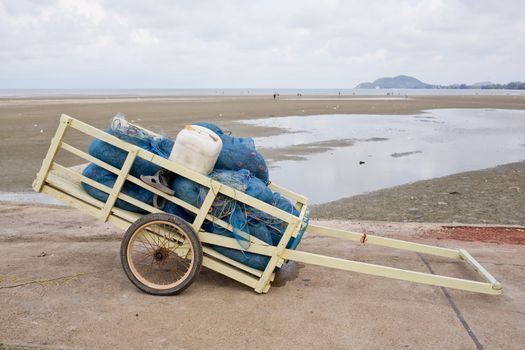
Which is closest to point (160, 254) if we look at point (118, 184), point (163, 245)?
point (163, 245)

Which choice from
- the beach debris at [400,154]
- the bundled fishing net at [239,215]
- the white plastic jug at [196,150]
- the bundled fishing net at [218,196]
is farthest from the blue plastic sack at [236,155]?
the beach debris at [400,154]

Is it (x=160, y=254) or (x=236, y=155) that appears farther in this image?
(x=236, y=155)

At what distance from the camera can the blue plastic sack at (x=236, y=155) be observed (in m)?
5.07

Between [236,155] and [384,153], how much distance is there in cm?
1388

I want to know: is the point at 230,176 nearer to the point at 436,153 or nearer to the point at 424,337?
the point at 424,337

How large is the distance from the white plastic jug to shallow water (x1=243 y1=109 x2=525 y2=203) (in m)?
6.55

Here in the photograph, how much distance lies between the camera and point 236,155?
5094 mm

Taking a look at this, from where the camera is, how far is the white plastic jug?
4.61 metres

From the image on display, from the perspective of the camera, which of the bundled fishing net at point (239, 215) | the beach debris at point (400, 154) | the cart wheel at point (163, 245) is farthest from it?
the beach debris at point (400, 154)

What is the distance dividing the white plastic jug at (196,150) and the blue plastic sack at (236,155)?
1.19 feet

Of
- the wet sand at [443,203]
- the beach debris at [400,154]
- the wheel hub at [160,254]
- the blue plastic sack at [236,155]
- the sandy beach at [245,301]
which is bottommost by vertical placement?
the beach debris at [400,154]

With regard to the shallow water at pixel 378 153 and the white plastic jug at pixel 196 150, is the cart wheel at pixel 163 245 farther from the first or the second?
the shallow water at pixel 378 153

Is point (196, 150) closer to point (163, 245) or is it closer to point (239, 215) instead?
point (239, 215)

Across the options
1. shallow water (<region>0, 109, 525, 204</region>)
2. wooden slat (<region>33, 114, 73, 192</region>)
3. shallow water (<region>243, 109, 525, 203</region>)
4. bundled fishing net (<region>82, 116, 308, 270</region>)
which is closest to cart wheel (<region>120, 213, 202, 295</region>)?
bundled fishing net (<region>82, 116, 308, 270</region>)
